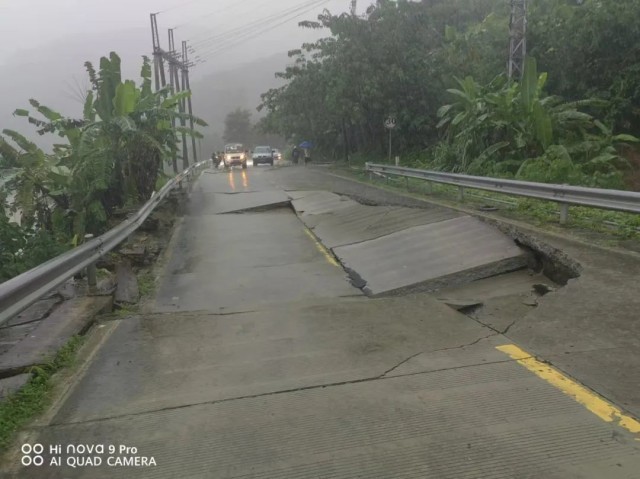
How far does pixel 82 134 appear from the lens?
14.0 meters

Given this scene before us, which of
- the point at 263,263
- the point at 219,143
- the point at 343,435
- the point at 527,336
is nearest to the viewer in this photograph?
the point at 343,435

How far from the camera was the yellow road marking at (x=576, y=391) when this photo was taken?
11.3 feet

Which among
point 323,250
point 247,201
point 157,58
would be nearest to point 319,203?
point 247,201

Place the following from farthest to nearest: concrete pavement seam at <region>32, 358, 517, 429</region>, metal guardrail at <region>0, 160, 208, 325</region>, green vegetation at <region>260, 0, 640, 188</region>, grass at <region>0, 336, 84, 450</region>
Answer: green vegetation at <region>260, 0, 640, 188</region>
metal guardrail at <region>0, 160, 208, 325</region>
concrete pavement seam at <region>32, 358, 517, 429</region>
grass at <region>0, 336, 84, 450</region>

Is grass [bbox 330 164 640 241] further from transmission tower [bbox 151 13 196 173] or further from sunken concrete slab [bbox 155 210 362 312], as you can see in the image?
transmission tower [bbox 151 13 196 173]

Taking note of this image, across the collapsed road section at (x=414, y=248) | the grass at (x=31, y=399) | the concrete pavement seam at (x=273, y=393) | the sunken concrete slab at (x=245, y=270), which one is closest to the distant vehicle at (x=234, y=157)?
the sunken concrete slab at (x=245, y=270)

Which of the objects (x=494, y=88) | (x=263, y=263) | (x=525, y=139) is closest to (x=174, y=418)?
(x=263, y=263)

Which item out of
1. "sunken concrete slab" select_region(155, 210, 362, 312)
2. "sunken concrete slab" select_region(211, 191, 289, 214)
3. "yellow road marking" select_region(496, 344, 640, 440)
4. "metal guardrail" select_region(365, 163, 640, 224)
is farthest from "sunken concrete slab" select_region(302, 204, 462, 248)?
"yellow road marking" select_region(496, 344, 640, 440)

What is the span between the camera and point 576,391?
12.6 feet

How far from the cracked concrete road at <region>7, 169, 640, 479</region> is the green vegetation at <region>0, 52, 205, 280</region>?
8512mm

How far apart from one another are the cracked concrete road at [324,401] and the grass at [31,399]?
0.18 m

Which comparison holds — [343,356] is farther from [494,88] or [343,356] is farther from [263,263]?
[494,88]

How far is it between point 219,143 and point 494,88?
137853 millimetres

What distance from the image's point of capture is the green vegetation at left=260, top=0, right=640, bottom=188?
680 inches
